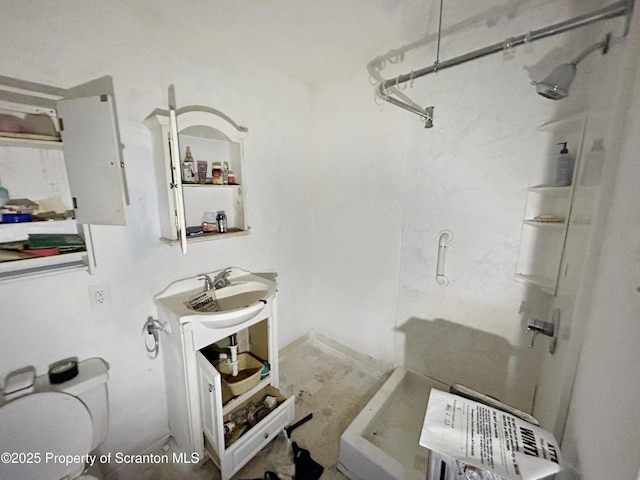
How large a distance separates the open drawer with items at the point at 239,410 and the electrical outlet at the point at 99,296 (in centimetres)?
53

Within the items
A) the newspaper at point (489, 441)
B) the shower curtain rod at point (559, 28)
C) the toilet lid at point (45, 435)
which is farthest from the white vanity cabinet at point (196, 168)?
the newspaper at point (489, 441)

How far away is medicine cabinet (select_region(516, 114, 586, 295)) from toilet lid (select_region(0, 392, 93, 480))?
210 centimetres

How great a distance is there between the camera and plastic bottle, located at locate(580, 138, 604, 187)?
0.73m

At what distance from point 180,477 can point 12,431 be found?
75cm

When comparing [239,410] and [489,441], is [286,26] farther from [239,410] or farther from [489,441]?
[239,410]

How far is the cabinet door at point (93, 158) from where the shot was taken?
39.0 inches

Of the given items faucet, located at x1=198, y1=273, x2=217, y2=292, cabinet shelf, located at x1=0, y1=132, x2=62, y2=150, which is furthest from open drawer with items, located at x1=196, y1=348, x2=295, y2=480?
cabinet shelf, located at x1=0, y1=132, x2=62, y2=150

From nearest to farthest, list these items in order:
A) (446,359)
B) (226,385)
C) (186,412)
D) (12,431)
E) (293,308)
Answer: (12,431)
(186,412)
(226,385)
(446,359)
(293,308)

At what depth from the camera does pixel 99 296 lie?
122 centimetres

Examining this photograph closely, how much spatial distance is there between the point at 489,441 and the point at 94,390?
149 centimetres

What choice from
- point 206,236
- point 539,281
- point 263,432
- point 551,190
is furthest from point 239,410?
point 551,190

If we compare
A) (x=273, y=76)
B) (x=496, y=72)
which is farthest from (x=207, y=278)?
(x=496, y=72)

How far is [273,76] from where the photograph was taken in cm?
181

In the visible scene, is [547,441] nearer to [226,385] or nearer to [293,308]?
[226,385]
